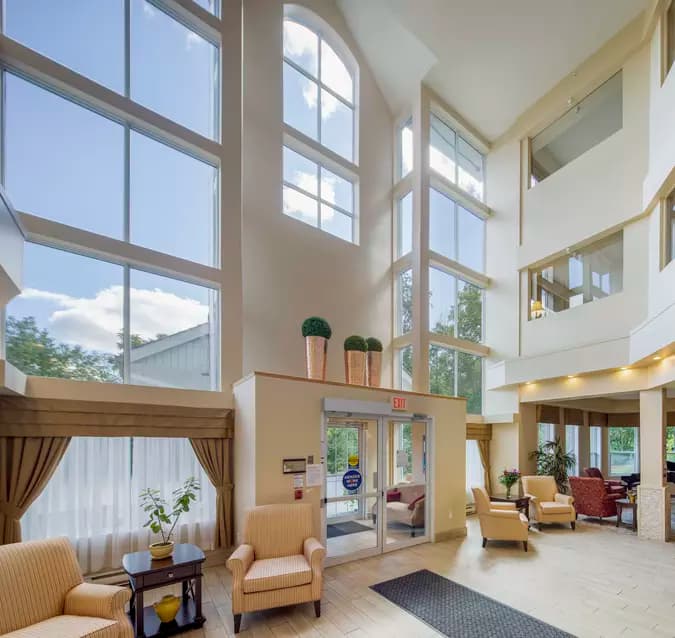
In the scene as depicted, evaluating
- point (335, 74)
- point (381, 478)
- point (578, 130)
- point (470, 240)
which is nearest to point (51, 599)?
point (381, 478)

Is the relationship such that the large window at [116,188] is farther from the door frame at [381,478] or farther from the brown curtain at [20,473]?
the door frame at [381,478]

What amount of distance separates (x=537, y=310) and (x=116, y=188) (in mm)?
9103

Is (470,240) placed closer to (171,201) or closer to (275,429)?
(171,201)

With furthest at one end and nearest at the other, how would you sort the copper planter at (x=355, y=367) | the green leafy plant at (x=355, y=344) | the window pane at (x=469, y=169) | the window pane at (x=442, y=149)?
the window pane at (x=469, y=169), the window pane at (x=442, y=149), the green leafy plant at (x=355, y=344), the copper planter at (x=355, y=367)

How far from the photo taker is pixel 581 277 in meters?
9.16

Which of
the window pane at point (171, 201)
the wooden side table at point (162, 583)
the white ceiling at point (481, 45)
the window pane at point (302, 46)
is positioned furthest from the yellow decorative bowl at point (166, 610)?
the white ceiling at point (481, 45)

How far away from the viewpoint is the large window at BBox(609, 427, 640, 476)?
13.8 meters

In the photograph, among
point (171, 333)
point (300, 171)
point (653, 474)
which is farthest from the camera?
point (300, 171)

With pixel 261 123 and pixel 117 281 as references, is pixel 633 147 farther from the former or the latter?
pixel 117 281

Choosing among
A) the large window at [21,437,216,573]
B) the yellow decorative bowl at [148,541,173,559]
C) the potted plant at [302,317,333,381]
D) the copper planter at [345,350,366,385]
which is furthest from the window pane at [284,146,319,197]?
the yellow decorative bowl at [148,541,173,559]

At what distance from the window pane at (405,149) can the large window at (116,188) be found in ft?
17.1

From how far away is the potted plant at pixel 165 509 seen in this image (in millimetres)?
4141

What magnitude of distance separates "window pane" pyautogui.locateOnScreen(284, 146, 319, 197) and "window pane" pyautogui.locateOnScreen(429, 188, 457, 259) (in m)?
2.98

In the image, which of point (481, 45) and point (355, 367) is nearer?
point (355, 367)
